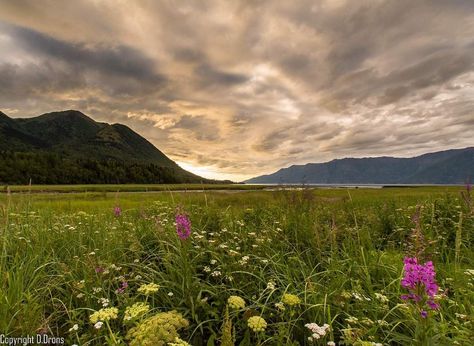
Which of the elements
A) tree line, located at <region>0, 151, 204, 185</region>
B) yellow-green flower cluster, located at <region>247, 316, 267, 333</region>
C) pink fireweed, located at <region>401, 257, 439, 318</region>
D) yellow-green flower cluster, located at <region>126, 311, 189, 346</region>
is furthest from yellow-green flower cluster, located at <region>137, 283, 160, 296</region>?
tree line, located at <region>0, 151, 204, 185</region>

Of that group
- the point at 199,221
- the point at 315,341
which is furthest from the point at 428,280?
the point at 199,221

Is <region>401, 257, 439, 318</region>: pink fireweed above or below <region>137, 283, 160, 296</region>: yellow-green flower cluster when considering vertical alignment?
above

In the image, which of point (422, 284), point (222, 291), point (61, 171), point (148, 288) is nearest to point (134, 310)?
point (148, 288)

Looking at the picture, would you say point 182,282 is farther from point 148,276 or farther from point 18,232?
point 18,232

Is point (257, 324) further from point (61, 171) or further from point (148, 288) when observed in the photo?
point (61, 171)

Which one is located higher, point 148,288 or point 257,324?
point 148,288

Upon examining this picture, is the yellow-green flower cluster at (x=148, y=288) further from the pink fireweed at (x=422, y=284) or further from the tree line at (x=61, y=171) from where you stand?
the tree line at (x=61, y=171)

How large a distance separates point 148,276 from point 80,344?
1427 millimetres

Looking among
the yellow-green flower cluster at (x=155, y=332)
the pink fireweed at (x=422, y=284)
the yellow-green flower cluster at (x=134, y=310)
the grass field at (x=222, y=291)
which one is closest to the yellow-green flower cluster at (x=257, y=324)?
the grass field at (x=222, y=291)

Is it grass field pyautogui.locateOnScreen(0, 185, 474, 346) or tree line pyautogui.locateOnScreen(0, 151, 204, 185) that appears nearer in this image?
grass field pyautogui.locateOnScreen(0, 185, 474, 346)

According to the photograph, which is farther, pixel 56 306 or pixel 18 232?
pixel 18 232

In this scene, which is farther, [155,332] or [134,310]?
[134,310]

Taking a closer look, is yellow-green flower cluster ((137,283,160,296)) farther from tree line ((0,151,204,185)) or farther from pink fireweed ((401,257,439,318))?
tree line ((0,151,204,185))

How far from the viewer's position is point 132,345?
240 centimetres
